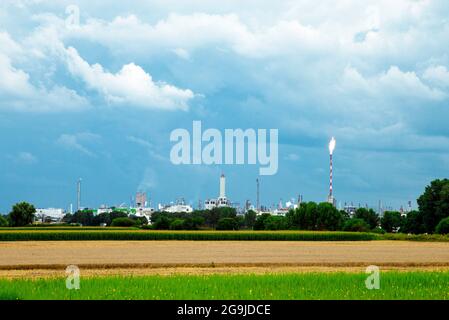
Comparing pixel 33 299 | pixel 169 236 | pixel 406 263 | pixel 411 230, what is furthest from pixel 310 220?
pixel 33 299

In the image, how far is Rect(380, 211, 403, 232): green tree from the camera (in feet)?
612

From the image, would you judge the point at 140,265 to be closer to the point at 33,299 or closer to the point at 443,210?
the point at 33,299

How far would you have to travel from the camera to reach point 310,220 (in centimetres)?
15175

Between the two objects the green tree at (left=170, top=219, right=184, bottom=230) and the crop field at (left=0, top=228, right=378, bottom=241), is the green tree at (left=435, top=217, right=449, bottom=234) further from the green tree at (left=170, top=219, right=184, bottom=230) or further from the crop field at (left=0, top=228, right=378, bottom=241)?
the green tree at (left=170, top=219, right=184, bottom=230)

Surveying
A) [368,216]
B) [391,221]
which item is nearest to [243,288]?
[368,216]

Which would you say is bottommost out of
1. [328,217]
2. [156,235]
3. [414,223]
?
[156,235]

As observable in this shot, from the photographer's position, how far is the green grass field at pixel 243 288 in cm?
2242

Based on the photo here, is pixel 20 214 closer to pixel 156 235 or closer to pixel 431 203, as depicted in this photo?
pixel 156 235

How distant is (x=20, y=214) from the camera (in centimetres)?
15638

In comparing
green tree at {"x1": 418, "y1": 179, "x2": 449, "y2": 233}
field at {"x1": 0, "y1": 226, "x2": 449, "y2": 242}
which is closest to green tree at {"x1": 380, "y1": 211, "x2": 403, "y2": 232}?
green tree at {"x1": 418, "y1": 179, "x2": 449, "y2": 233}

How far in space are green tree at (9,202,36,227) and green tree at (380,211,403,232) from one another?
98532mm

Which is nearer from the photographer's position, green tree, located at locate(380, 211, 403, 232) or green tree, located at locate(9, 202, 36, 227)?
green tree, located at locate(9, 202, 36, 227)

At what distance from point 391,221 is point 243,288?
16953cm
